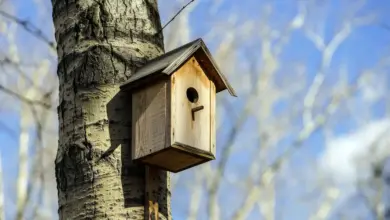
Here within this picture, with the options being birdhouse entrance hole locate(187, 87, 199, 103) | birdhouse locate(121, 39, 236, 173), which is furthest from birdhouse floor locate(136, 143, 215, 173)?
birdhouse entrance hole locate(187, 87, 199, 103)

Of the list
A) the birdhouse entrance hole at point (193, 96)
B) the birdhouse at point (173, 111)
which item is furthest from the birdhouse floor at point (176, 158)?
the birdhouse entrance hole at point (193, 96)

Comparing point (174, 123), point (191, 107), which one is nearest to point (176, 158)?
point (174, 123)

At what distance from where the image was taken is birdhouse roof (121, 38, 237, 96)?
2584mm

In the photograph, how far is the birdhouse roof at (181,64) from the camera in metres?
2.58

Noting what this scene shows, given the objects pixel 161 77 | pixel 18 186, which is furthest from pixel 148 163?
pixel 18 186

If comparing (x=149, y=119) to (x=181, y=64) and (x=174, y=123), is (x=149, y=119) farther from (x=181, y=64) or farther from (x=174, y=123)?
(x=181, y=64)

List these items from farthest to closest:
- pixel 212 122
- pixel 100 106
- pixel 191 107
A: pixel 212 122
pixel 191 107
pixel 100 106

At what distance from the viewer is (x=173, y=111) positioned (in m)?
2.63

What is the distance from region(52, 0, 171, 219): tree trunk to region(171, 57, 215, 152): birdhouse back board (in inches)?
5.0

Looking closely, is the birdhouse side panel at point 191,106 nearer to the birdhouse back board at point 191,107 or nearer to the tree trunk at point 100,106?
the birdhouse back board at point 191,107

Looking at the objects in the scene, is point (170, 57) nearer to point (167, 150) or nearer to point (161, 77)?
point (161, 77)

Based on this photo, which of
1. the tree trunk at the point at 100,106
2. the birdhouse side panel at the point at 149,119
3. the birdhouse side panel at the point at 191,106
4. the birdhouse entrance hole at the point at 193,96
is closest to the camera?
the tree trunk at the point at 100,106

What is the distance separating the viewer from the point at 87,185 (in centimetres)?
242

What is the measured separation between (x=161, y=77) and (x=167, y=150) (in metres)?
0.25
